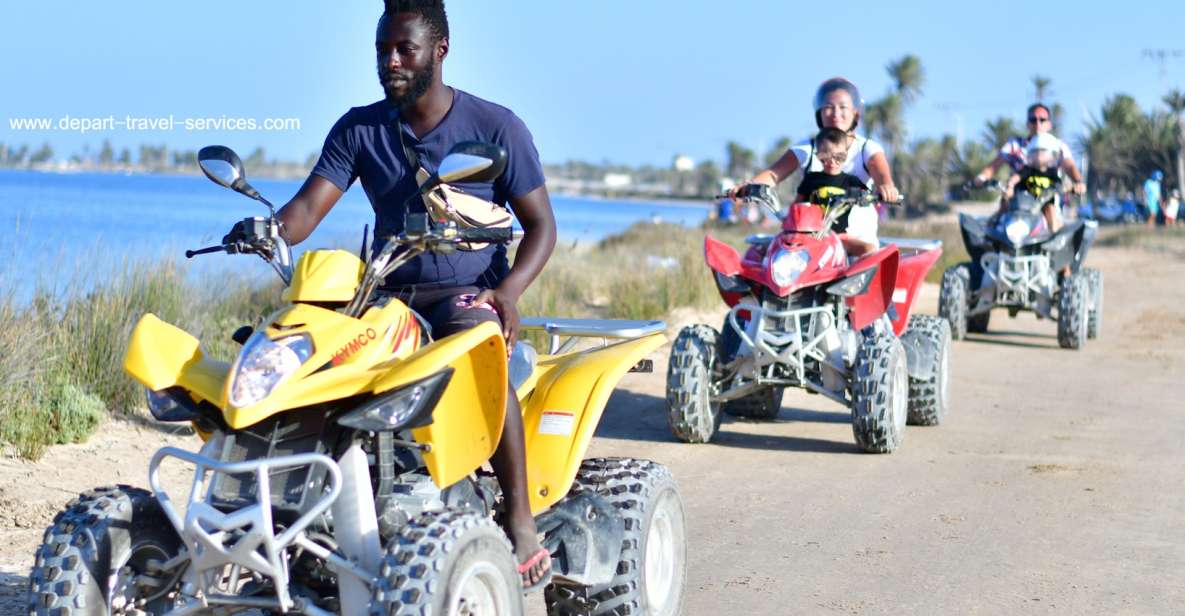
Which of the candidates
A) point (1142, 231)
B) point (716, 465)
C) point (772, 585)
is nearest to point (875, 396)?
point (716, 465)

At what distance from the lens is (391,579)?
389 cm

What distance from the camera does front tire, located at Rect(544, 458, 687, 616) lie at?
5051mm

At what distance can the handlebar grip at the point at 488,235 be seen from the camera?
14.4 feet

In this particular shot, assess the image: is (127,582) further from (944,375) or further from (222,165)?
(944,375)

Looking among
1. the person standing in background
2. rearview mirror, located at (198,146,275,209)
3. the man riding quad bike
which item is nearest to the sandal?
rearview mirror, located at (198,146,275,209)

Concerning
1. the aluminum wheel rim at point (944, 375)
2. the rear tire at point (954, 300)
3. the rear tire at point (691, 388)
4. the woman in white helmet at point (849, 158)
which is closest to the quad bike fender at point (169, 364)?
the rear tire at point (691, 388)

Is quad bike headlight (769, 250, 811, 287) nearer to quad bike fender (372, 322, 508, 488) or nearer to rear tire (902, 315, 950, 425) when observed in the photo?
rear tire (902, 315, 950, 425)

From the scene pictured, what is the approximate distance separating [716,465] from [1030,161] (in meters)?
8.15

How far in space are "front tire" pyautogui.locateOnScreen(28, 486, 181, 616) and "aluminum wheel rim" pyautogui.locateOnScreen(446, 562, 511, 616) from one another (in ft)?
2.79

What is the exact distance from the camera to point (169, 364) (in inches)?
168

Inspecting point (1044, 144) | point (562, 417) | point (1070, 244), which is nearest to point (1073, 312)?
point (1070, 244)

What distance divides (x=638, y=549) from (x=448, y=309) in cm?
106

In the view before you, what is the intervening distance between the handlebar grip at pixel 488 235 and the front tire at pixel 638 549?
1.09 metres

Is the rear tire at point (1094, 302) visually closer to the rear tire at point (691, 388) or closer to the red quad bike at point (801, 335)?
the red quad bike at point (801, 335)
